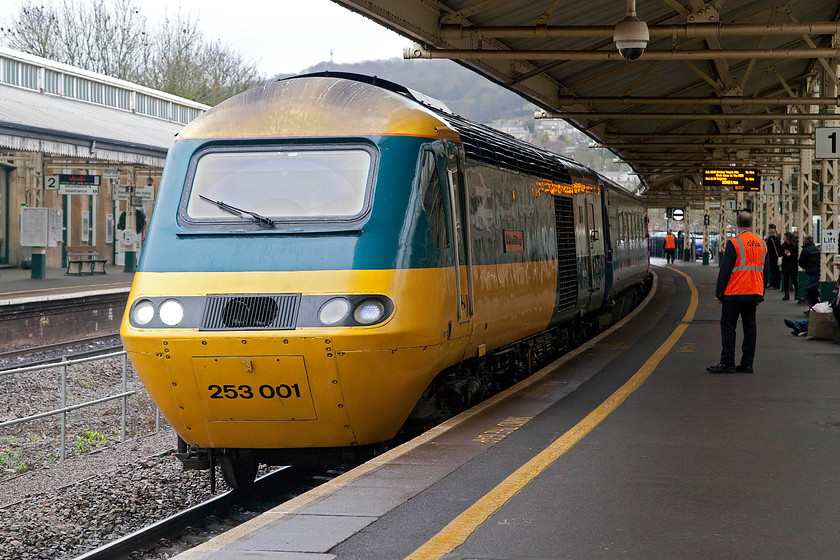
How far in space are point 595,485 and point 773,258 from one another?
25782 mm

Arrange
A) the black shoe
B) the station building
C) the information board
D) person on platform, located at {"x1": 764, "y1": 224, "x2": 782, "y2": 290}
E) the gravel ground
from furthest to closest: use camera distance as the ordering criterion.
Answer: person on platform, located at {"x1": 764, "y1": 224, "x2": 782, "y2": 290} → the station building → the information board → the black shoe → the gravel ground

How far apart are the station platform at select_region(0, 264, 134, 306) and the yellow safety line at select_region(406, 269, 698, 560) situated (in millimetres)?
16434

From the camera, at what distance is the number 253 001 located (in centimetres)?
742

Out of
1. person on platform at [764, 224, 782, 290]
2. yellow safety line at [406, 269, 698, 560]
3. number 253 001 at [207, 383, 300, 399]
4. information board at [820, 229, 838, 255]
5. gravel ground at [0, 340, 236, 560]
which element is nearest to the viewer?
yellow safety line at [406, 269, 698, 560]

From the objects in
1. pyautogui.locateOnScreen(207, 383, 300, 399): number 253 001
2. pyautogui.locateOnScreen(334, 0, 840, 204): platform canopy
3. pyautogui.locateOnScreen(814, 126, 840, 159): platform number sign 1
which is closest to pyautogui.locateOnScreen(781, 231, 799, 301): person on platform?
pyautogui.locateOnScreen(334, 0, 840, 204): platform canopy

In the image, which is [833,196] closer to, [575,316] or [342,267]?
[575,316]

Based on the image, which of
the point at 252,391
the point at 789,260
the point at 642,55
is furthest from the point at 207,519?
the point at 789,260

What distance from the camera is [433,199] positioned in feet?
27.1

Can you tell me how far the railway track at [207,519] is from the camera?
25.9 feet

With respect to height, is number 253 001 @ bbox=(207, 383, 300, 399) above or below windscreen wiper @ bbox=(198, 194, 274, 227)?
below

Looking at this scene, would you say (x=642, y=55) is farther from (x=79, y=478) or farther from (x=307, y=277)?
(x=79, y=478)

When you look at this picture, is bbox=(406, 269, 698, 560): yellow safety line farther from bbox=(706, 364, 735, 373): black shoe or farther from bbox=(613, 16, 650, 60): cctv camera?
bbox=(613, 16, 650, 60): cctv camera

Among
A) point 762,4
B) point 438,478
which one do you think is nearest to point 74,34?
point 762,4

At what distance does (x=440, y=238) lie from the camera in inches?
327
